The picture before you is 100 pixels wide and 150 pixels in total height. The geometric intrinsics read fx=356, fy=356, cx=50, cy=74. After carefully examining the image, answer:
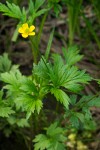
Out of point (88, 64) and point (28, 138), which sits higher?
point (88, 64)

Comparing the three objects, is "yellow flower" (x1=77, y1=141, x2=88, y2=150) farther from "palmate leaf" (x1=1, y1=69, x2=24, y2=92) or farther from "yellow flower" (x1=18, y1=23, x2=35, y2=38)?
"yellow flower" (x1=18, y1=23, x2=35, y2=38)

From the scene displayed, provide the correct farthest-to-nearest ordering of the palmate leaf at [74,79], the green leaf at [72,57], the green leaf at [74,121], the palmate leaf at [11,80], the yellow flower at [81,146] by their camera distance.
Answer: the yellow flower at [81,146], the green leaf at [72,57], the palmate leaf at [11,80], the green leaf at [74,121], the palmate leaf at [74,79]

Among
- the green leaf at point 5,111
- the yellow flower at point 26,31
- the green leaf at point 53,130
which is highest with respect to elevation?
the yellow flower at point 26,31

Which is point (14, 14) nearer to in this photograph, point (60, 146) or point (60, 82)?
point (60, 82)

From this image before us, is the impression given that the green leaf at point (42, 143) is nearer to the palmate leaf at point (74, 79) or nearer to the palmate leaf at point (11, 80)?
the palmate leaf at point (11, 80)

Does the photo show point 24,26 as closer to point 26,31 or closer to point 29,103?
point 26,31

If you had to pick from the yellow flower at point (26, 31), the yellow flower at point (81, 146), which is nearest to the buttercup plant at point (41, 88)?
the yellow flower at point (26, 31)

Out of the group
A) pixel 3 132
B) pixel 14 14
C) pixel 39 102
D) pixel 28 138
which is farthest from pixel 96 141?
pixel 14 14

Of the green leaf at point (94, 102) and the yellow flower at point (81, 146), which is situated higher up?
the green leaf at point (94, 102)

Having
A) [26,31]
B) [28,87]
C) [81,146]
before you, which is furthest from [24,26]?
[81,146]

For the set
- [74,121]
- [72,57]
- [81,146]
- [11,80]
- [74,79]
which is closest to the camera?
[74,79]

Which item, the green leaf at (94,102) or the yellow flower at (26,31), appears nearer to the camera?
the yellow flower at (26,31)
